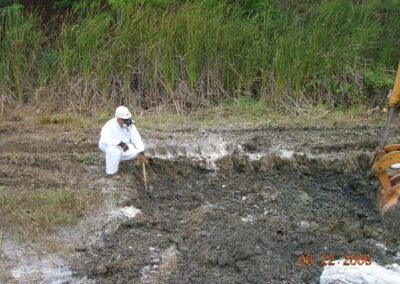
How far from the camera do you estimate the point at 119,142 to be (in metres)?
6.75

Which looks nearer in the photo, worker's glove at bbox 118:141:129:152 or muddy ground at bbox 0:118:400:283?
muddy ground at bbox 0:118:400:283

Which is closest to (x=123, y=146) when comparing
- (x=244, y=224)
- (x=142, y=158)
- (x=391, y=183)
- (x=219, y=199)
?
(x=142, y=158)

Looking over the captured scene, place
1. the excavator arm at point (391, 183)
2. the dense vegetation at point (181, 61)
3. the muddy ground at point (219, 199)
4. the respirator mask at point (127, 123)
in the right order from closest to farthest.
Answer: the excavator arm at point (391, 183) → the muddy ground at point (219, 199) → the respirator mask at point (127, 123) → the dense vegetation at point (181, 61)

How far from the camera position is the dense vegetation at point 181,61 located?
30.8ft

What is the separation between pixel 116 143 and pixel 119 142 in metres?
0.04

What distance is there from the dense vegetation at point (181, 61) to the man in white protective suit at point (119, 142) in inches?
99.5

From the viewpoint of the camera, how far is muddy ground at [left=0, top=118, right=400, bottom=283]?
5.18 m
